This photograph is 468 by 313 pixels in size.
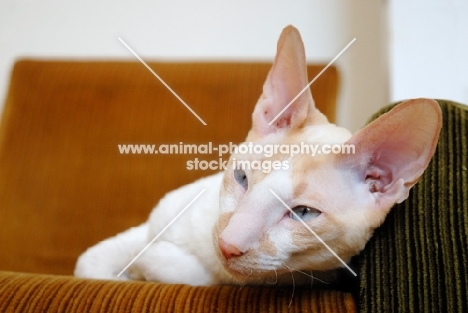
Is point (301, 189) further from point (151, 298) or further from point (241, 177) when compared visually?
point (151, 298)

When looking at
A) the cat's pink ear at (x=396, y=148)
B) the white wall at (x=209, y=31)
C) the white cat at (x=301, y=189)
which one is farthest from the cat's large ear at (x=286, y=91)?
the white wall at (x=209, y=31)

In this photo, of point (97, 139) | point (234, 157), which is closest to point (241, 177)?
point (234, 157)

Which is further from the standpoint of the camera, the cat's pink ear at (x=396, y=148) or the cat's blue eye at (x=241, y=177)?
the cat's blue eye at (x=241, y=177)

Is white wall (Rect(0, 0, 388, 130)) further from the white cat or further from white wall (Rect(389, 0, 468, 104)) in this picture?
the white cat

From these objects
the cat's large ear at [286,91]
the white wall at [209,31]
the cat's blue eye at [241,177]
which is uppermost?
the white wall at [209,31]

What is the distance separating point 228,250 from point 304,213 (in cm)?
14

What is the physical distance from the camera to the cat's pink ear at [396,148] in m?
0.67

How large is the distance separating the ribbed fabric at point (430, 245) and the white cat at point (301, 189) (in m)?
0.04

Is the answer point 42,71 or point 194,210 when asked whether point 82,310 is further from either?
point 42,71

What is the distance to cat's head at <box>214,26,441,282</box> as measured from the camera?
2.29 ft

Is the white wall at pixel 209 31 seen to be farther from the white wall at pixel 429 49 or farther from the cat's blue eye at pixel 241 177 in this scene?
the cat's blue eye at pixel 241 177

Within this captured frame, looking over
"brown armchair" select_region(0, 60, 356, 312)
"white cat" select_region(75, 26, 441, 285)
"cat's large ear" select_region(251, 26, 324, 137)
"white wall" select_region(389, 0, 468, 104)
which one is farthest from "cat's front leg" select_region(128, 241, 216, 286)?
"white wall" select_region(389, 0, 468, 104)

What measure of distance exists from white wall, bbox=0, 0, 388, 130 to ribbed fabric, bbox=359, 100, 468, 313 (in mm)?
768

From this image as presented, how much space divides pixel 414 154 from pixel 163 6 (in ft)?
4.57
